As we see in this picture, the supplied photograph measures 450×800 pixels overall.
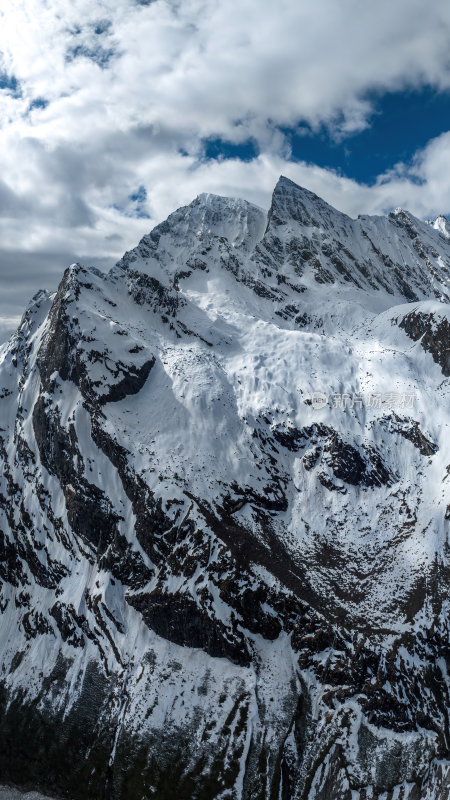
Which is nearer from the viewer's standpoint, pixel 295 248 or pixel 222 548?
pixel 222 548

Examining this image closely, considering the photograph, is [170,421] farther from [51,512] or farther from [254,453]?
[51,512]

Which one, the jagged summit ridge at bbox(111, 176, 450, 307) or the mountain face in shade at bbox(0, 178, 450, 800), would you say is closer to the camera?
the mountain face in shade at bbox(0, 178, 450, 800)

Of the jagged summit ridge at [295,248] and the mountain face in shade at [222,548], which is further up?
the jagged summit ridge at [295,248]

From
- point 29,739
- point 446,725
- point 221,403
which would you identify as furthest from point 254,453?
point 29,739

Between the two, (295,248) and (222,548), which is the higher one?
(295,248)

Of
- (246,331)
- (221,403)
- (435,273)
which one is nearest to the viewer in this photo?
(221,403)

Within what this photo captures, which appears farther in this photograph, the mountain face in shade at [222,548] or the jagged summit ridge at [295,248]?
the jagged summit ridge at [295,248]

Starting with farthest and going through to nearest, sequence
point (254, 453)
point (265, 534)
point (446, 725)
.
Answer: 1. point (254, 453)
2. point (265, 534)
3. point (446, 725)

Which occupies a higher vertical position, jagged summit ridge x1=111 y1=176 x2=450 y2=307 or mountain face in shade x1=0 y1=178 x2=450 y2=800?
jagged summit ridge x1=111 y1=176 x2=450 y2=307
